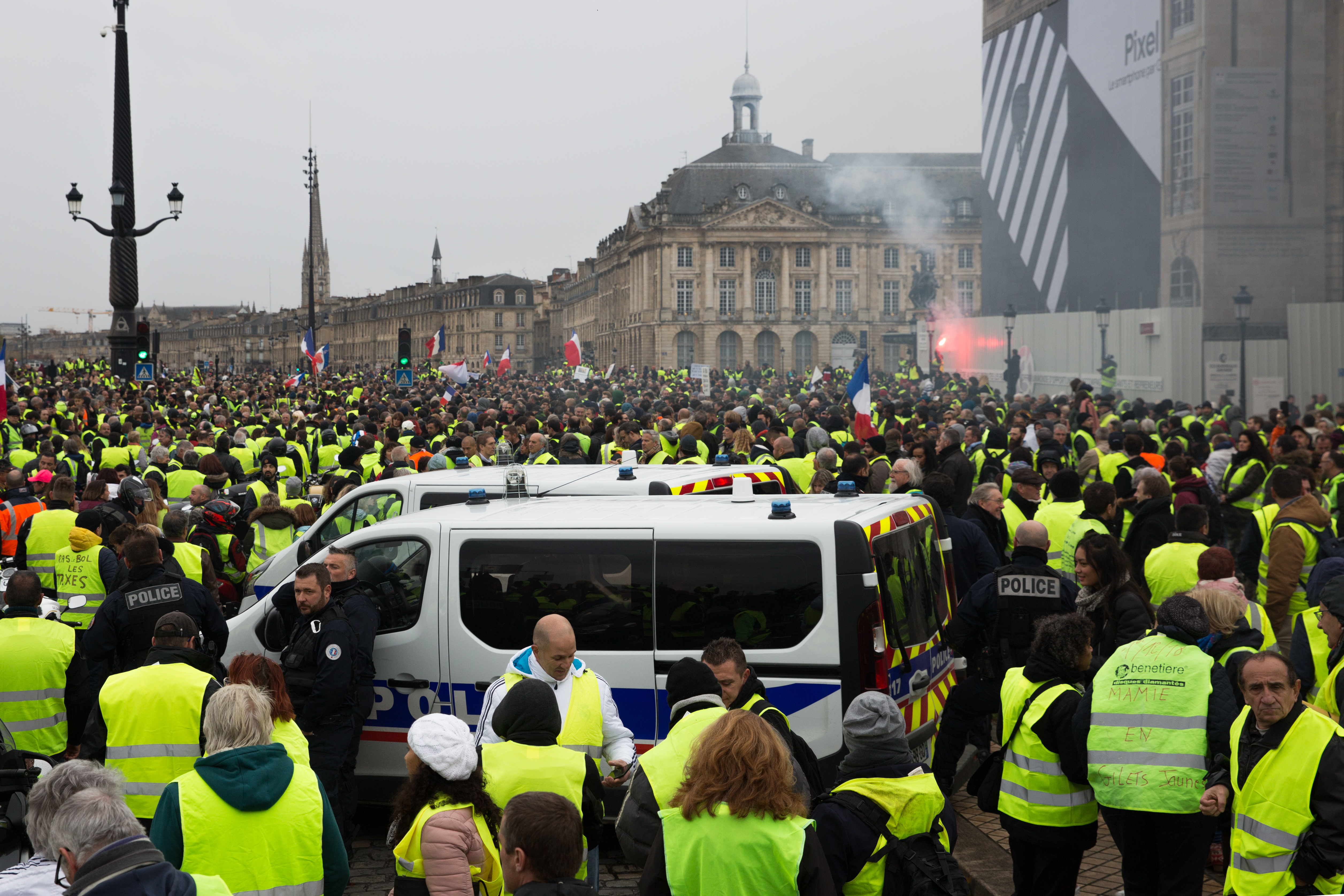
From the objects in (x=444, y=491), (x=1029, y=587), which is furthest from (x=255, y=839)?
(x=444, y=491)

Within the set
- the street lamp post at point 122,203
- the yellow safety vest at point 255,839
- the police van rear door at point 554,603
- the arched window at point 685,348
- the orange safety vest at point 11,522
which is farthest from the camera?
the arched window at point 685,348

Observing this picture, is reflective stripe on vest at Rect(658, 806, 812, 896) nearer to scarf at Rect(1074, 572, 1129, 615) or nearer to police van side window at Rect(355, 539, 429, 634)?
police van side window at Rect(355, 539, 429, 634)

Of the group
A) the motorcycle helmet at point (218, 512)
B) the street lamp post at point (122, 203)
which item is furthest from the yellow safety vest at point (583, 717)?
the street lamp post at point (122, 203)

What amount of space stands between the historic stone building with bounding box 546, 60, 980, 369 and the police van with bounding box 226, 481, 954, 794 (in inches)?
3591

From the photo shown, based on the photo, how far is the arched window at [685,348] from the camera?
100062mm

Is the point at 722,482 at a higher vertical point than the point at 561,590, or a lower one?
higher

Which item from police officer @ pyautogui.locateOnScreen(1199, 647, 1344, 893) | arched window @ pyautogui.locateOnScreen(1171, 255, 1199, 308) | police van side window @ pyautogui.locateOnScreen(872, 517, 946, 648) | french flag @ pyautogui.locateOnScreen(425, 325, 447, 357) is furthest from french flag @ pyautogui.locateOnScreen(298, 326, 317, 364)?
police officer @ pyautogui.locateOnScreen(1199, 647, 1344, 893)

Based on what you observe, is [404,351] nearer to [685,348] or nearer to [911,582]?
[911,582]

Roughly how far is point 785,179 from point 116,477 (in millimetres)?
94371

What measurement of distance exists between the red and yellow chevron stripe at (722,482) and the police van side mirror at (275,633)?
2.89m

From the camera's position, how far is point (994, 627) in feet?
21.2

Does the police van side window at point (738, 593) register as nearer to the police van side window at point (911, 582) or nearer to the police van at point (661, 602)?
the police van at point (661, 602)

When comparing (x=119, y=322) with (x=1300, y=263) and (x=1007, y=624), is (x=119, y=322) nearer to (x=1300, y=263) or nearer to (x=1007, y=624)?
(x=1007, y=624)

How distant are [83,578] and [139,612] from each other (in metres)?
1.69
